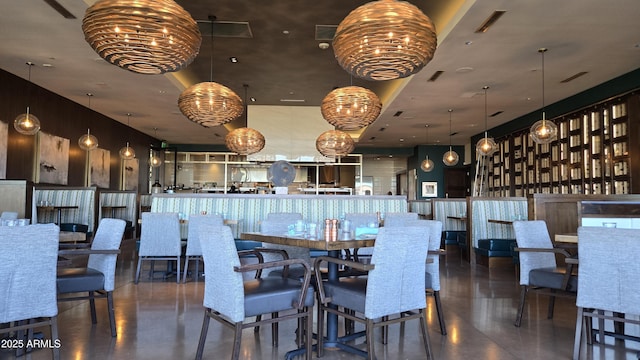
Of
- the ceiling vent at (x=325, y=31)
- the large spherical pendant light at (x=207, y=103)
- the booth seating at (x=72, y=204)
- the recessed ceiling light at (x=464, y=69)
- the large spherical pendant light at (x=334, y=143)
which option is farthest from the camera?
the large spherical pendant light at (x=334, y=143)

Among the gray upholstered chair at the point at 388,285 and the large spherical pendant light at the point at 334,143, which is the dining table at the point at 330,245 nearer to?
the gray upholstered chair at the point at 388,285

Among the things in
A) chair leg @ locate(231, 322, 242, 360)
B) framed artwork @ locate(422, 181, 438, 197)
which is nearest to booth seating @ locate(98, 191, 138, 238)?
chair leg @ locate(231, 322, 242, 360)

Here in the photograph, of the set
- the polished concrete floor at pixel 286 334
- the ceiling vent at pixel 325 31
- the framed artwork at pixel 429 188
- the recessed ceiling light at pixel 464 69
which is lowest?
the polished concrete floor at pixel 286 334

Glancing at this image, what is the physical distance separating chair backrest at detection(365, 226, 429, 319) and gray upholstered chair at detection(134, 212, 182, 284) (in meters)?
3.65

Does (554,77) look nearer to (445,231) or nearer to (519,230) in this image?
(445,231)

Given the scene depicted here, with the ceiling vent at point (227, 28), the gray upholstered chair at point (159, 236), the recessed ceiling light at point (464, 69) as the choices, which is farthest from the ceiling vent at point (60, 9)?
the recessed ceiling light at point (464, 69)

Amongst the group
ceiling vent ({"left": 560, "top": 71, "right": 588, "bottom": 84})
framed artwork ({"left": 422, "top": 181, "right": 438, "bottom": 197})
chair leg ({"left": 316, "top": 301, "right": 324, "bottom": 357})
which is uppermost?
ceiling vent ({"left": 560, "top": 71, "right": 588, "bottom": 84})

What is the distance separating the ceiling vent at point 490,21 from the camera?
195 inches

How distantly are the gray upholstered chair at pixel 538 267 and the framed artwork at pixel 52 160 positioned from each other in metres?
8.92

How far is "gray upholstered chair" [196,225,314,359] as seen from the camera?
2426 millimetres

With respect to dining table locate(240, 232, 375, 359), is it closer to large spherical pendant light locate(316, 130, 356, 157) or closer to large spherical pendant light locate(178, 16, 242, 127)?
large spherical pendant light locate(178, 16, 242, 127)

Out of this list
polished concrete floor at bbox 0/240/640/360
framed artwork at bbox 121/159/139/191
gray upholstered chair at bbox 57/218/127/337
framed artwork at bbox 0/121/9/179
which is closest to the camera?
polished concrete floor at bbox 0/240/640/360

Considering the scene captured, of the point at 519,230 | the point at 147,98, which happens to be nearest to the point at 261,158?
the point at 147,98

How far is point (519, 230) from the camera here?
373 cm
